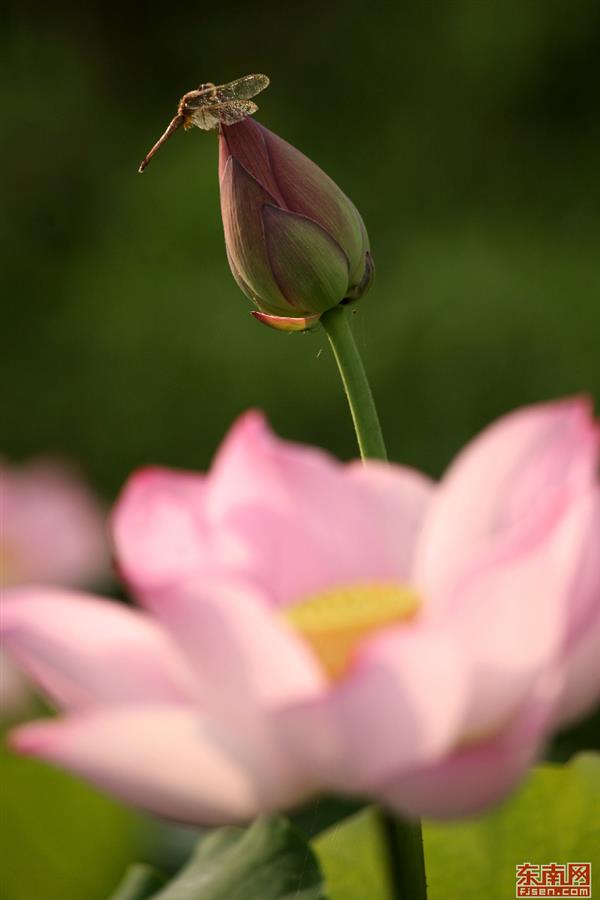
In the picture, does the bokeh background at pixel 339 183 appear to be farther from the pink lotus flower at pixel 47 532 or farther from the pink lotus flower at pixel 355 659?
the pink lotus flower at pixel 355 659

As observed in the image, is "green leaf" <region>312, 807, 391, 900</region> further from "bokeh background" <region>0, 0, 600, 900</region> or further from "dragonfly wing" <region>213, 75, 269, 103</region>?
"bokeh background" <region>0, 0, 600, 900</region>

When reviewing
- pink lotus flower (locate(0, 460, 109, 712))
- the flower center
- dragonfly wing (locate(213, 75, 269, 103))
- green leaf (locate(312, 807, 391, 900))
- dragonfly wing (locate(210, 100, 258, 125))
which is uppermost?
dragonfly wing (locate(213, 75, 269, 103))

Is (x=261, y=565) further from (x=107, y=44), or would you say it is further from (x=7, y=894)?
(x=107, y=44)

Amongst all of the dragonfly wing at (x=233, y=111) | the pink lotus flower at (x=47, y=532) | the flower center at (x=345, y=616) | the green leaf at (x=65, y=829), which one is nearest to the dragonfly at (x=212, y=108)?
the dragonfly wing at (x=233, y=111)

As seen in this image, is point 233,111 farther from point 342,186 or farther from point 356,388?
point 342,186

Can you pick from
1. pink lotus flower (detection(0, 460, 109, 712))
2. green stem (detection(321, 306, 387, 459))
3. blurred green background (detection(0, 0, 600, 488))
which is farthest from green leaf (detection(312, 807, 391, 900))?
blurred green background (detection(0, 0, 600, 488))

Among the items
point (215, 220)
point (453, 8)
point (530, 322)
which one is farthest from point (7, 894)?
point (453, 8)

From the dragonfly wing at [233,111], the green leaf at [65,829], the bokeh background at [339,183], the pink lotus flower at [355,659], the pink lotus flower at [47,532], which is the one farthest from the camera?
the bokeh background at [339,183]
